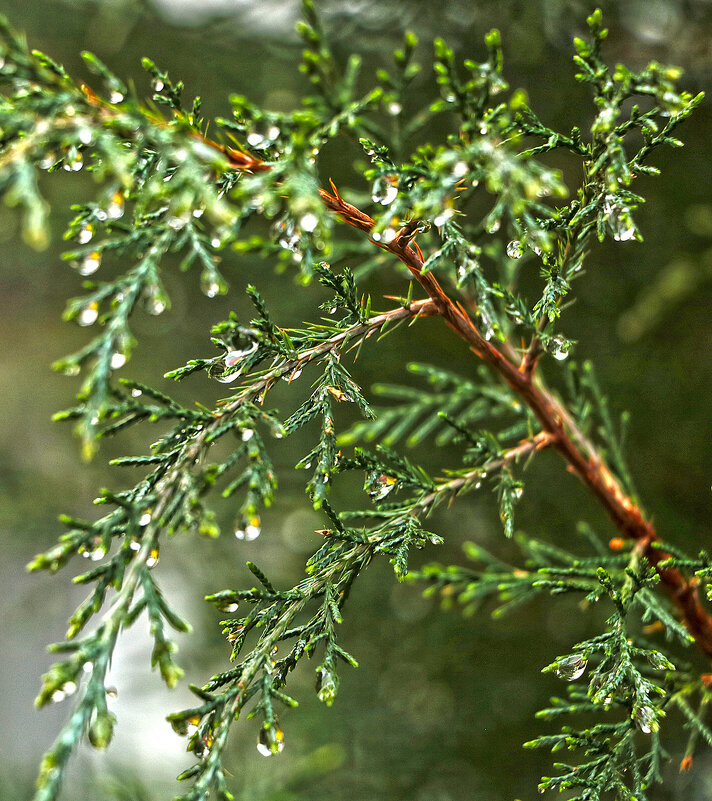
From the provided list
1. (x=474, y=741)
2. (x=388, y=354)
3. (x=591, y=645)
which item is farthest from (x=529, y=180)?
(x=474, y=741)

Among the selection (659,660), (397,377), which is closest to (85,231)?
(659,660)

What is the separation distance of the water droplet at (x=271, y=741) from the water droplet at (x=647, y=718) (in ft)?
1.84

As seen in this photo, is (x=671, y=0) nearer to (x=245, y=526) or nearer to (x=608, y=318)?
(x=608, y=318)

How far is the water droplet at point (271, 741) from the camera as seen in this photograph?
816 mm

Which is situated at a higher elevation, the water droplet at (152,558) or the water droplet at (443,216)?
the water droplet at (443,216)

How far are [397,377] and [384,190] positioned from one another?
5.60ft

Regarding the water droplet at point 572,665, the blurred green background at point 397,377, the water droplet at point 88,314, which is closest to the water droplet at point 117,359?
the water droplet at point 88,314

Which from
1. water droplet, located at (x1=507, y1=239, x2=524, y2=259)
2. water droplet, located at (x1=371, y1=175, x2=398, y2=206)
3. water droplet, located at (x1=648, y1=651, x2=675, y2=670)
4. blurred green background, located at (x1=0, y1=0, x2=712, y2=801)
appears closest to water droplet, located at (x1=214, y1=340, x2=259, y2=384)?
water droplet, located at (x1=371, y1=175, x2=398, y2=206)

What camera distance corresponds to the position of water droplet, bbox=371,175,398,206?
33.9 inches

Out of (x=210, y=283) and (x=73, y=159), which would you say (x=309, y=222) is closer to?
(x=210, y=283)

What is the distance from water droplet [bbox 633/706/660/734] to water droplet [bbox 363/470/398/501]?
1.73 feet

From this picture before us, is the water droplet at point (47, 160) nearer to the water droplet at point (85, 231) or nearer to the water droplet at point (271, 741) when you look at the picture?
the water droplet at point (85, 231)

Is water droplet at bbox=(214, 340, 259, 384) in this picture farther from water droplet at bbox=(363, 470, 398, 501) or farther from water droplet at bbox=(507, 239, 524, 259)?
water droplet at bbox=(507, 239, 524, 259)

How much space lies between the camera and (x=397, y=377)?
256cm
